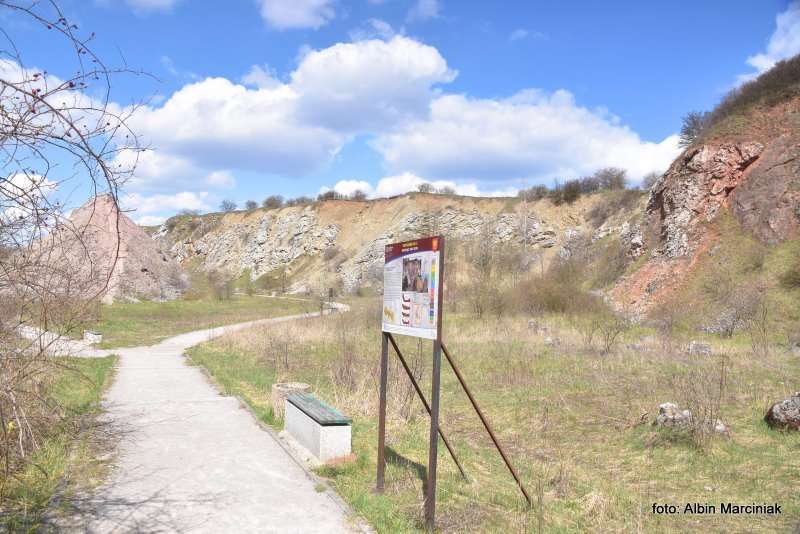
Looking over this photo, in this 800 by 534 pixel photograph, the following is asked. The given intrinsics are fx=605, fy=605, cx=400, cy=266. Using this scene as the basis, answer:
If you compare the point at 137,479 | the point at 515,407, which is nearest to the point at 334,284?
the point at 515,407

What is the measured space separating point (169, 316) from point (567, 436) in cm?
2694

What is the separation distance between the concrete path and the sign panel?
65.0 inches

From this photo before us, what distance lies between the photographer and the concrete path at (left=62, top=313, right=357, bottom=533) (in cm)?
473

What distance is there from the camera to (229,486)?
5.58 m

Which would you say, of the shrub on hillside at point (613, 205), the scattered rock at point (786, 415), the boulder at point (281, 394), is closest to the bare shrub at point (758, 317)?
the scattered rock at point (786, 415)

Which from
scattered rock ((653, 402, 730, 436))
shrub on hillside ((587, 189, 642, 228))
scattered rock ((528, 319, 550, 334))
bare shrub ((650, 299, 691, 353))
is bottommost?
scattered rock ((653, 402, 730, 436))

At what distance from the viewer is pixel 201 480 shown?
18.7 ft

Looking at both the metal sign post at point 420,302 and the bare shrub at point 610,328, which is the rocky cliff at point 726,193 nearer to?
the bare shrub at point 610,328

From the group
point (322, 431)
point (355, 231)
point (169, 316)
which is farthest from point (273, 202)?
point (322, 431)

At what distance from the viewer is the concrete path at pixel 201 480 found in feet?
15.5

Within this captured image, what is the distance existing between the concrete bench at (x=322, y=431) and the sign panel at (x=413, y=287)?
139cm

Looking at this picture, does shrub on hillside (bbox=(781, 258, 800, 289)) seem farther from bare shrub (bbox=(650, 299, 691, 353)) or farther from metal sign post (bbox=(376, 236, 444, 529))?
metal sign post (bbox=(376, 236, 444, 529))

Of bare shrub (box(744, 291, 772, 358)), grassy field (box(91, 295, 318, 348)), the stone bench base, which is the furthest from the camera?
grassy field (box(91, 295, 318, 348))

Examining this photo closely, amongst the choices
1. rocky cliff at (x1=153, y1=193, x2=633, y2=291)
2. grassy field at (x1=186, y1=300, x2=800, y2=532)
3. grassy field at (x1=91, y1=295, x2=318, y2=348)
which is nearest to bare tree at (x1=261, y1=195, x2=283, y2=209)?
rocky cliff at (x1=153, y1=193, x2=633, y2=291)
